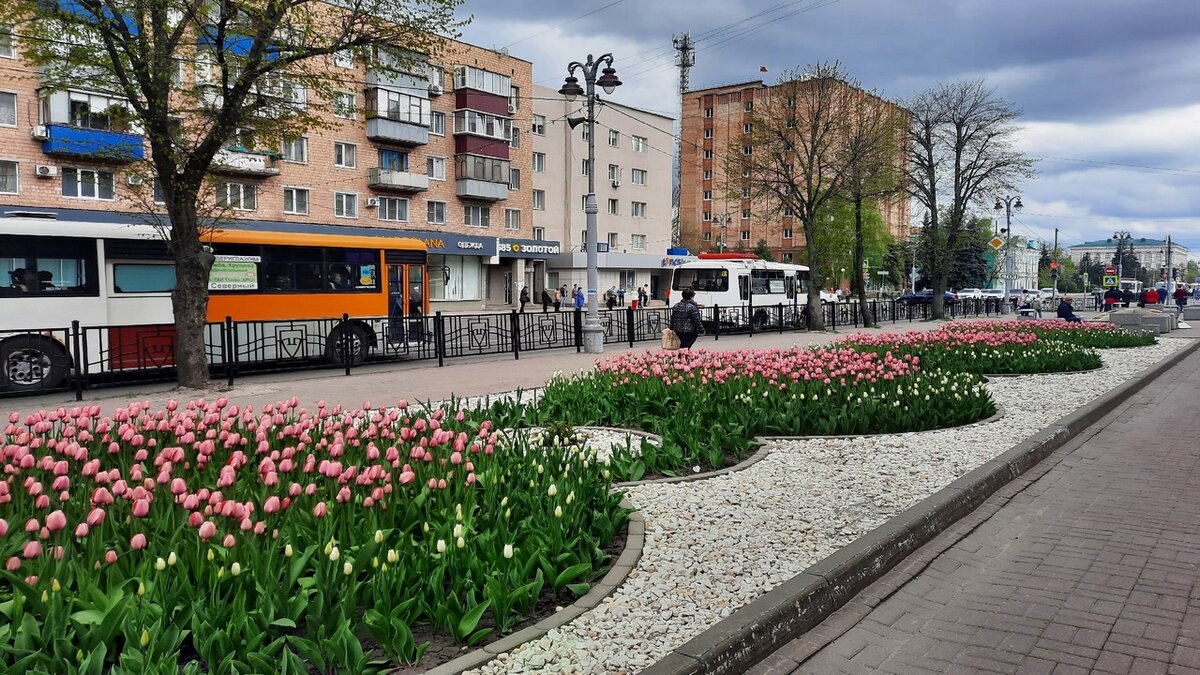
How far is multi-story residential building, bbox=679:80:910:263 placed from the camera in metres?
84.5

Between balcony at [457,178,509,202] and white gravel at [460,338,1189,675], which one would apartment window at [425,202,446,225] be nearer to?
balcony at [457,178,509,202]

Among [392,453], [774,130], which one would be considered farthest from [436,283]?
[392,453]

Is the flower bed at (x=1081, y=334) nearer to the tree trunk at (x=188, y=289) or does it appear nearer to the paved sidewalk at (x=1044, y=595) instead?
the paved sidewalk at (x=1044, y=595)

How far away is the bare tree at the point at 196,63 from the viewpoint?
13.0 meters

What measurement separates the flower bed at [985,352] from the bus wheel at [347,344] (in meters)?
10.3

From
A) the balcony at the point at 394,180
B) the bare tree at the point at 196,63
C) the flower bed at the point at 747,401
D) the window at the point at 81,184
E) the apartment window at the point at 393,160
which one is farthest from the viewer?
the apartment window at the point at 393,160

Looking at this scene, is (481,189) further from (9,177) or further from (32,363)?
(32,363)

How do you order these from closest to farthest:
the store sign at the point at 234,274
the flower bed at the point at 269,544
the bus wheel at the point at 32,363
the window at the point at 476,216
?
the flower bed at the point at 269,544, the bus wheel at the point at 32,363, the store sign at the point at 234,274, the window at the point at 476,216

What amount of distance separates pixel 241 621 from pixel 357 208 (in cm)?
4289

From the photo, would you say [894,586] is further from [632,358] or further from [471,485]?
[632,358]

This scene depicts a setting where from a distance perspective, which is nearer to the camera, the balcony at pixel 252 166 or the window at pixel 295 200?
the balcony at pixel 252 166

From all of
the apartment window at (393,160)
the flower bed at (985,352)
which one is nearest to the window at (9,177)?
the apartment window at (393,160)

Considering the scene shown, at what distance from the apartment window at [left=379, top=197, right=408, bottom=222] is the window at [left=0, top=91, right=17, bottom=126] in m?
17.1

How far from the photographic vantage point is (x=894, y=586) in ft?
15.9
